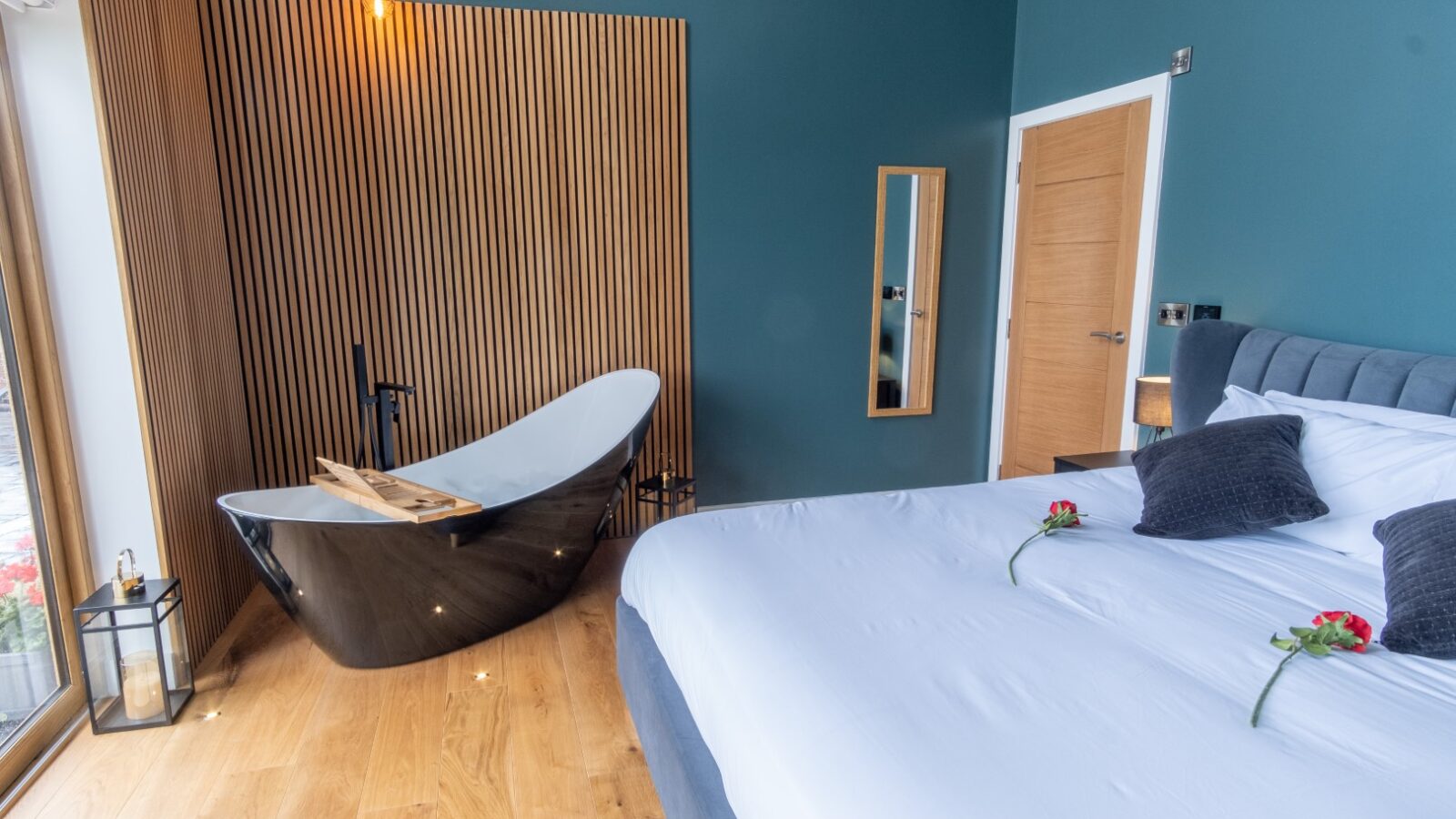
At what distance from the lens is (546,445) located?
3.62 metres

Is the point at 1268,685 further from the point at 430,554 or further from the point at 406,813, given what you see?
the point at 430,554

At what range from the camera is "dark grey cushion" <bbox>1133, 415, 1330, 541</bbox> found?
2.02m

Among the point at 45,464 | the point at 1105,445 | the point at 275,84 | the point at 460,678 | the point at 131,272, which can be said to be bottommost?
the point at 460,678

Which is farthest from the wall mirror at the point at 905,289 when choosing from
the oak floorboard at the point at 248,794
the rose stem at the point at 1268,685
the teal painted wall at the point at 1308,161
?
the oak floorboard at the point at 248,794

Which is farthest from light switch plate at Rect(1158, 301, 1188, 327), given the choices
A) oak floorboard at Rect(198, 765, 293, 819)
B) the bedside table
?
oak floorboard at Rect(198, 765, 293, 819)

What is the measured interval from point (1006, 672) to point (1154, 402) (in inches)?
85.7

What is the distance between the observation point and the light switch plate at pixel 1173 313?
10.8ft

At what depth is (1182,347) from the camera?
295cm

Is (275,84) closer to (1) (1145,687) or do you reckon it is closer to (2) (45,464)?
(2) (45,464)

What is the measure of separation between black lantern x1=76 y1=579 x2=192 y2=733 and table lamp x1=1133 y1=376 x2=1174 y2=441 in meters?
3.43

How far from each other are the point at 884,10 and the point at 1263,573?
3216 millimetres

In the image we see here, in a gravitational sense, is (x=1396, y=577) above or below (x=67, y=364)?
below

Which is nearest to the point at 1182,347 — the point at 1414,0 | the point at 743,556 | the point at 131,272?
the point at 1414,0

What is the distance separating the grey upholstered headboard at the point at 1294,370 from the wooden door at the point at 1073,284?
685 mm
